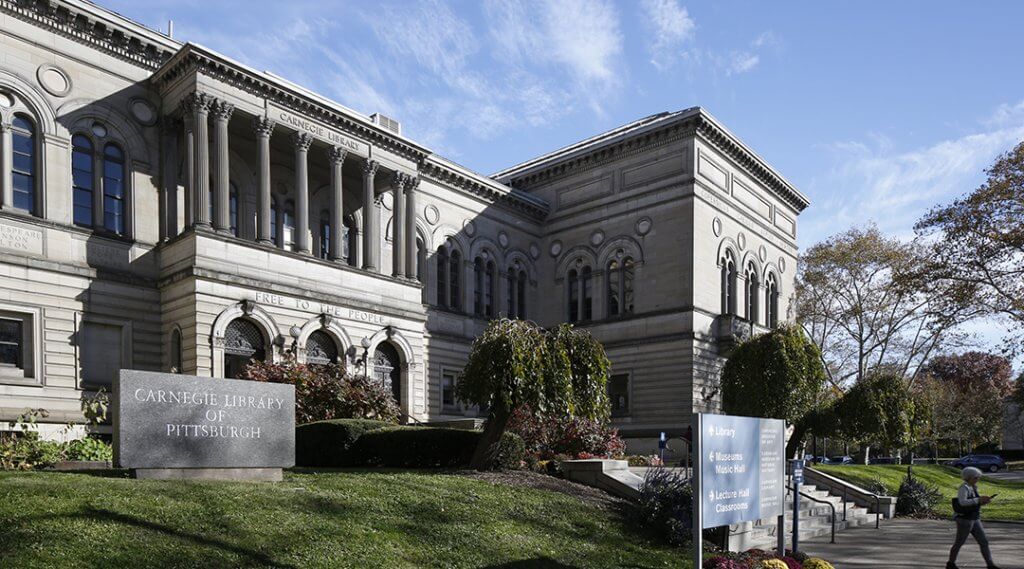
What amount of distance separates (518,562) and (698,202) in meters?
Answer: 29.8

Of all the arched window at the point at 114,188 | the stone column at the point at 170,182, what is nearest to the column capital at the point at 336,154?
the stone column at the point at 170,182

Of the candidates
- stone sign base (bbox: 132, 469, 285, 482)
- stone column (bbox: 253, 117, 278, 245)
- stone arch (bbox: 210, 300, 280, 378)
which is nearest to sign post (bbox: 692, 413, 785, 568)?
stone sign base (bbox: 132, 469, 285, 482)

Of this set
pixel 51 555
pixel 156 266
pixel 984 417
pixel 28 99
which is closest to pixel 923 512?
pixel 51 555

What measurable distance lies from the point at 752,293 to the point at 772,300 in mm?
3186

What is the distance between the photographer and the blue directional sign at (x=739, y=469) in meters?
A: 9.77

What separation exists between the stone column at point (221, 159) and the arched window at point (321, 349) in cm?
504

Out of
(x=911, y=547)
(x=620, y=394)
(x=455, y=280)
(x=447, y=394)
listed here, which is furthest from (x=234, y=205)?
(x=911, y=547)

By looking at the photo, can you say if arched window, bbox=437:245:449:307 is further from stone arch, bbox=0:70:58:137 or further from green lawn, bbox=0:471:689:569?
green lawn, bbox=0:471:689:569

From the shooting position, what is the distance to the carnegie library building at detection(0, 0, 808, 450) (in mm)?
24031

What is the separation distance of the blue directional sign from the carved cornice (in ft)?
81.1

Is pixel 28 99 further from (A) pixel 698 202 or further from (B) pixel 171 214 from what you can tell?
(A) pixel 698 202

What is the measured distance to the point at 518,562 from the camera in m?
10.7

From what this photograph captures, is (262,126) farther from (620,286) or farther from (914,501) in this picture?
(914,501)

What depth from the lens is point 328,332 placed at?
28750 millimetres
